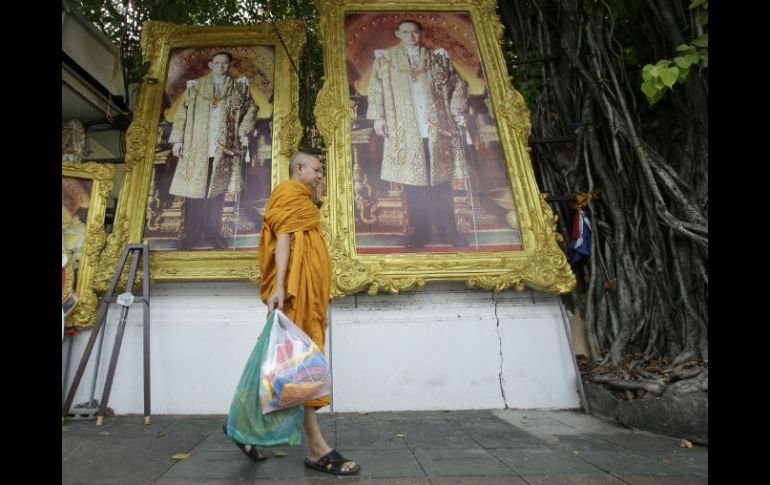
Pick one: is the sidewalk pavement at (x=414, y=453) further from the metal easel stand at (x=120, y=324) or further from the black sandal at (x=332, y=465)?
the metal easel stand at (x=120, y=324)

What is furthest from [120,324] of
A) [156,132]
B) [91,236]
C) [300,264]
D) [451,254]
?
[451,254]

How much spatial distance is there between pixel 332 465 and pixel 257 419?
44 cm

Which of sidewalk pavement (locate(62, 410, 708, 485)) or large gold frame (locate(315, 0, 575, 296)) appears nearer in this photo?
sidewalk pavement (locate(62, 410, 708, 485))

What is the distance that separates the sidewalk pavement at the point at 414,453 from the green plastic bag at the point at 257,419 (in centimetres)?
18

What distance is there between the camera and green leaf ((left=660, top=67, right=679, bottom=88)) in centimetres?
295

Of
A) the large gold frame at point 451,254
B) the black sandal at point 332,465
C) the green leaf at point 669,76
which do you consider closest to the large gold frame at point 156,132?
the large gold frame at point 451,254

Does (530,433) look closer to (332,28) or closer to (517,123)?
(517,123)

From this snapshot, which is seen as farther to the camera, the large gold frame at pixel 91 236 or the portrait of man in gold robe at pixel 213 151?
the portrait of man in gold robe at pixel 213 151

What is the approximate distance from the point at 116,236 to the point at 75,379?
1.25 metres

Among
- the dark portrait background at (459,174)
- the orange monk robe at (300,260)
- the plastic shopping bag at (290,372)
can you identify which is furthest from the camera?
the dark portrait background at (459,174)

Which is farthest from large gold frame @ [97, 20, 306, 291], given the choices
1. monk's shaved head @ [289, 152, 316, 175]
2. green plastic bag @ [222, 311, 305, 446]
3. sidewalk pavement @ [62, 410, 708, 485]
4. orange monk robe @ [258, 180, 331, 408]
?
green plastic bag @ [222, 311, 305, 446]

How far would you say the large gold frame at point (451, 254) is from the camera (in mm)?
3799

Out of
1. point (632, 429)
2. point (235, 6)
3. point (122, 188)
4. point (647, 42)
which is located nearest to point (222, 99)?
point (122, 188)

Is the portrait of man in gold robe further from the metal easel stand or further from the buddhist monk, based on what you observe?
the buddhist monk
